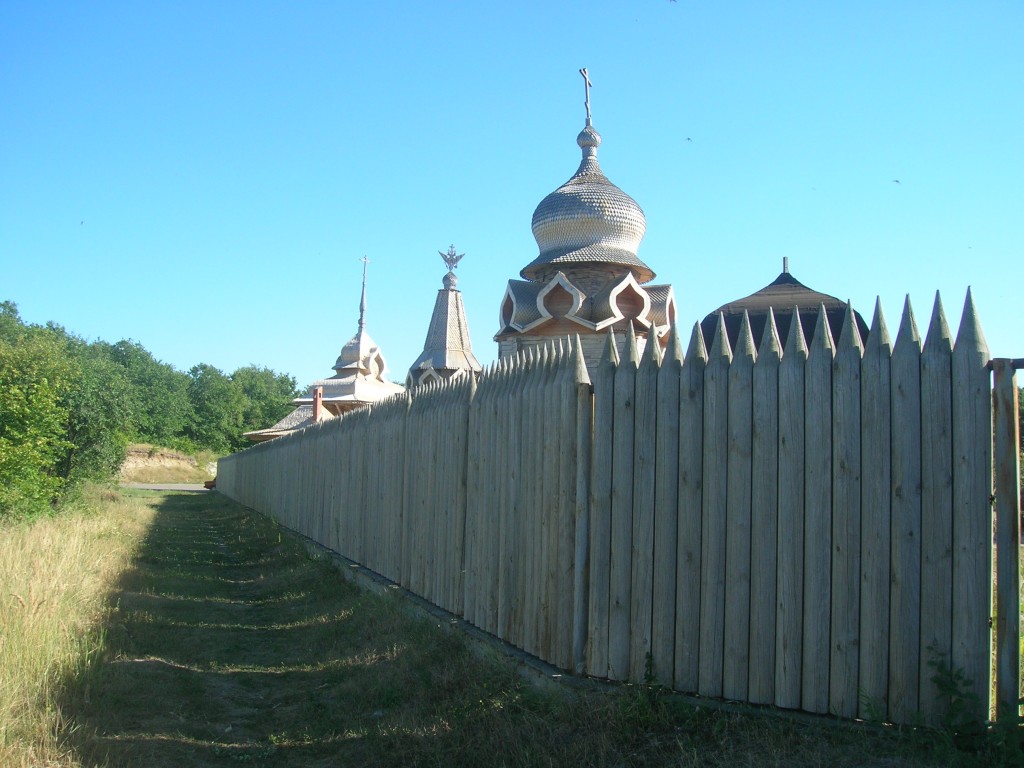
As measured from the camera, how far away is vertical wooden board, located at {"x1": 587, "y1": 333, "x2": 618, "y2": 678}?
460 cm

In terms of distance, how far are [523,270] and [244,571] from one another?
32.4ft

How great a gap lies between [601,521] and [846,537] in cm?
130

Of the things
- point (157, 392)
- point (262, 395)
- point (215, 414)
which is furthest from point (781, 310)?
point (262, 395)

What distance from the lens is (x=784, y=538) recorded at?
4.05m

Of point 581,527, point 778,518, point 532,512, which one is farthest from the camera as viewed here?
point 532,512

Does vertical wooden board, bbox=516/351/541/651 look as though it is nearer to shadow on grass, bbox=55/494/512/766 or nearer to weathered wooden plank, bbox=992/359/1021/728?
shadow on grass, bbox=55/494/512/766

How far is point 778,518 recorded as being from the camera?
13.4ft

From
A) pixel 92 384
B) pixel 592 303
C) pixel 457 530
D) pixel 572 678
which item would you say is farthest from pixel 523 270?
pixel 572 678

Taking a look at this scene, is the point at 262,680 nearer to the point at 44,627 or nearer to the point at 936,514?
the point at 44,627

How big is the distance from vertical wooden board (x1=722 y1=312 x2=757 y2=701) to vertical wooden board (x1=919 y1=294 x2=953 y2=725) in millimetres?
772

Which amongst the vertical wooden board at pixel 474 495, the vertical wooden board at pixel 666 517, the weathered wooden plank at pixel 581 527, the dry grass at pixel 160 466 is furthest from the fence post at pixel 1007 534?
the dry grass at pixel 160 466

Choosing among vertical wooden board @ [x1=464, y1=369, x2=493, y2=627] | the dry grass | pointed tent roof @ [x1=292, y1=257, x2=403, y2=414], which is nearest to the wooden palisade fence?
vertical wooden board @ [x1=464, y1=369, x2=493, y2=627]

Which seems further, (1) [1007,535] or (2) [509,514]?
(2) [509,514]

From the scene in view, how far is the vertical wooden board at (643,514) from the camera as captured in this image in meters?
4.44
